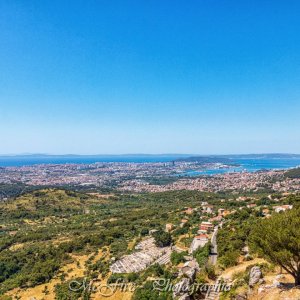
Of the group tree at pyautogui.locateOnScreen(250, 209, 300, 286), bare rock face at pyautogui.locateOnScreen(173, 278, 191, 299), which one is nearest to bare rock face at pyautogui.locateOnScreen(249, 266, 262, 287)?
tree at pyautogui.locateOnScreen(250, 209, 300, 286)

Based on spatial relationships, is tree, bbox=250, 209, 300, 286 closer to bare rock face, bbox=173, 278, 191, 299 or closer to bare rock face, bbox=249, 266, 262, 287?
bare rock face, bbox=249, 266, 262, 287

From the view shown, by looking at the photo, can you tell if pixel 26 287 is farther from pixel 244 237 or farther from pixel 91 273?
pixel 244 237

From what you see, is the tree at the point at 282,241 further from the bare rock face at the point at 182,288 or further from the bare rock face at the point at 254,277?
the bare rock face at the point at 182,288

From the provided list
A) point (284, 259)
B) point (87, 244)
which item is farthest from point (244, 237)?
point (87, 244)

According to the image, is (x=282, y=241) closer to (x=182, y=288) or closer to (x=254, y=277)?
(x=254, y=277)

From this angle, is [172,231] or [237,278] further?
[172,231]

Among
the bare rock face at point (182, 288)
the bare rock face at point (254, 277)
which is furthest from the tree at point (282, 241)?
the bare rock face at point (182, 288)

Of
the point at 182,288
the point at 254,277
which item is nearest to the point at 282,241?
the point at 254,277

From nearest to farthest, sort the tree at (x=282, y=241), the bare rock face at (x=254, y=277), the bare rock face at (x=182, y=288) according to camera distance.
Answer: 1. the tree at (x=282, y=241)
2. the bare rock face at (x=254, y=277)
3. the bare rock face at (x=182, y=288)

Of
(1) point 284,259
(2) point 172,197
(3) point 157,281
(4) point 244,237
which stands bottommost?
(2) point 172,197
